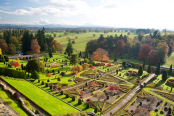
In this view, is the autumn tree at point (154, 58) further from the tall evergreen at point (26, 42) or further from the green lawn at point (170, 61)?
the tall evergreen at point (26, 42)

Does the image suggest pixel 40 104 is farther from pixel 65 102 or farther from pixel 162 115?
pixel 162 115

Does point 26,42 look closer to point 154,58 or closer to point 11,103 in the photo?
point 11,103

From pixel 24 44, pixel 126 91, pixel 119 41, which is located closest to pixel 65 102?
pixel 126 91

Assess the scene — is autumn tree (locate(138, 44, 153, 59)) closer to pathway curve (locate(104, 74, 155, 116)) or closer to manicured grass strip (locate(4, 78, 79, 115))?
pathway curve (locate(104, 74, 155, 116))

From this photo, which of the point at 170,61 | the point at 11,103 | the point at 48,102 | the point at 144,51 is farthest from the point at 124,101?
the point at 170,61

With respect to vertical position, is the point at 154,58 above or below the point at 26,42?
below

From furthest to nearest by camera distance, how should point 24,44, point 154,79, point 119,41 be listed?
point 119,41
point 24,44
point 154,79

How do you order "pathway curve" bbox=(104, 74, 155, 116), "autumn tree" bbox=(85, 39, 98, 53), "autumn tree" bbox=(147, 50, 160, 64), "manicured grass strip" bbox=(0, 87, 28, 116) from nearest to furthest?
1. "manicured grass strip" bbox=(0, 87, 28, 116)
2. "pathway curve" bbox=(104, 74, 155, 116)
3. "autumn tree" bbox=(147, 50, 160, 64)
4. "autumn tree" bbox=(85, 39, 98, 53)

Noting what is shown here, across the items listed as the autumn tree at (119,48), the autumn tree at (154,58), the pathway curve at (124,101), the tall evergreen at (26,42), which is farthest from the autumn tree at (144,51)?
the tall evergreen at (26,42)

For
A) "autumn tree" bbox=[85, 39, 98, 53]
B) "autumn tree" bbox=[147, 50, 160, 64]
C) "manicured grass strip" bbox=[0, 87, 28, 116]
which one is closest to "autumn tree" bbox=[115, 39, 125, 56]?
"autumn tree" bbox=[85, 39, 98, 53]
